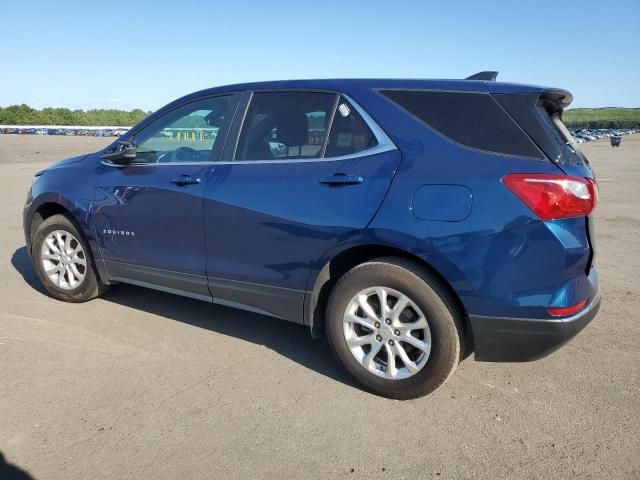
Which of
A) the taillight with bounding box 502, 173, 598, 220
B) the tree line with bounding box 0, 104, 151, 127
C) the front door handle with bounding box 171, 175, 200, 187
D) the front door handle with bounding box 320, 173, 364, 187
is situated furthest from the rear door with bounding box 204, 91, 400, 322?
the tree line with bounding box 0, 104, 151, 127

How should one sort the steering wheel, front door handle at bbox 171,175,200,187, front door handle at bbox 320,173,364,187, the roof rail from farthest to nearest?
1. the steering wheel
2. front door handle at bbox 171,175,200,187
3. the roof rail
4. front door handle at bbox 320,173,364,187

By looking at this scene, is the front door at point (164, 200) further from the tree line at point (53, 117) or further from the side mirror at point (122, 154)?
the tree line at point (53, 117)

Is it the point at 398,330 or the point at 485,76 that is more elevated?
the point at 485,76

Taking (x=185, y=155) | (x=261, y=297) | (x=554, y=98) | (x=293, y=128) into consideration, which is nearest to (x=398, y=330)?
(x=261, y=297)

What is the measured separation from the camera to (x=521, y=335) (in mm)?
2709

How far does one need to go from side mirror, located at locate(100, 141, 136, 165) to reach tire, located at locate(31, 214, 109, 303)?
0.79 meters

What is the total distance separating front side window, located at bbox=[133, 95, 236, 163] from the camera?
371 cm

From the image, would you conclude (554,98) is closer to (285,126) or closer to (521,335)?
(521,335)

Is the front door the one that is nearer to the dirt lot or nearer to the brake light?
the dirt lot

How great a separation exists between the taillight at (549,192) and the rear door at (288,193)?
681mm

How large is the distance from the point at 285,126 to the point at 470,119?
1244 millimetres

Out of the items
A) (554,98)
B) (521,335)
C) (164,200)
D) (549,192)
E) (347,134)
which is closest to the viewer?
(549,192)

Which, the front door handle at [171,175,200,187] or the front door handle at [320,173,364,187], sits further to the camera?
the front door handle at [171,175,200,187]

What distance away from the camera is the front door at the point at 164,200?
12.0ft
